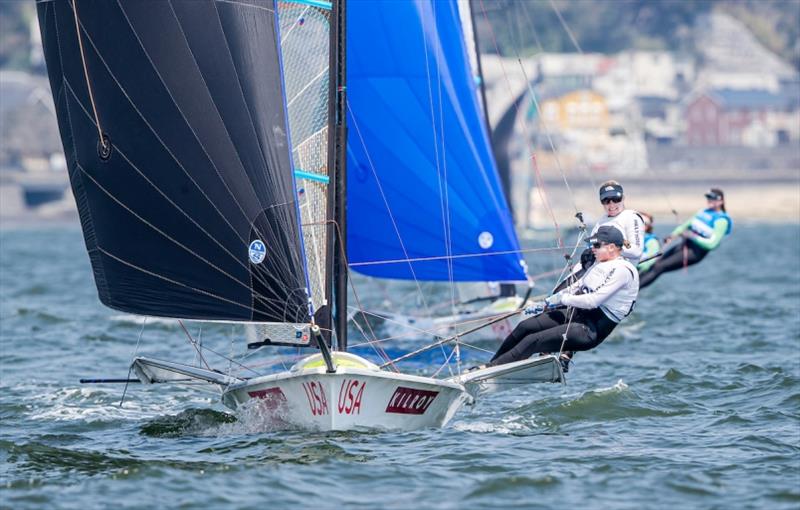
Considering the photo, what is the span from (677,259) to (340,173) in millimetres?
7201

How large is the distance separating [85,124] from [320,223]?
196cm

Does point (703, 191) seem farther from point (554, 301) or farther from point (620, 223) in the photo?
point (554, 301)

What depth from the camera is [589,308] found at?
1151 centimetres

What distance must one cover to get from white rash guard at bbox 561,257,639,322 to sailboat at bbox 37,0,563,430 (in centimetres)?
127

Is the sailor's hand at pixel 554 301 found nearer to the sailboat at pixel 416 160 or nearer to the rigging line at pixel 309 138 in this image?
the rigging line at pixel 309 138

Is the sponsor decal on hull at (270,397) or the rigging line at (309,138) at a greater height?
the rigging line at (309,138)

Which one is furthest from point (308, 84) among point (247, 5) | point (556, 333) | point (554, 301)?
point (556, 333)

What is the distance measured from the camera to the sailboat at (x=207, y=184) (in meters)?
10.8

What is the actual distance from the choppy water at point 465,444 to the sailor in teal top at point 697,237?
3.55 feet

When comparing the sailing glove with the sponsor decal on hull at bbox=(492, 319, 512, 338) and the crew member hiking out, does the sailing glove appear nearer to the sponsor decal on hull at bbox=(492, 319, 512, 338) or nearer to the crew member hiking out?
the crew member hiking out

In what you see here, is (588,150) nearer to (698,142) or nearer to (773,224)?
(698,142)

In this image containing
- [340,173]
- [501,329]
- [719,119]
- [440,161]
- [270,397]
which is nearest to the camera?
[270,397]

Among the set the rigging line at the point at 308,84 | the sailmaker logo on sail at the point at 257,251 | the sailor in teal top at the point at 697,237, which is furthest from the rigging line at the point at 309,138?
the sailor in teal top at the point at 697,237

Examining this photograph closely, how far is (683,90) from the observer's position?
124 meters
